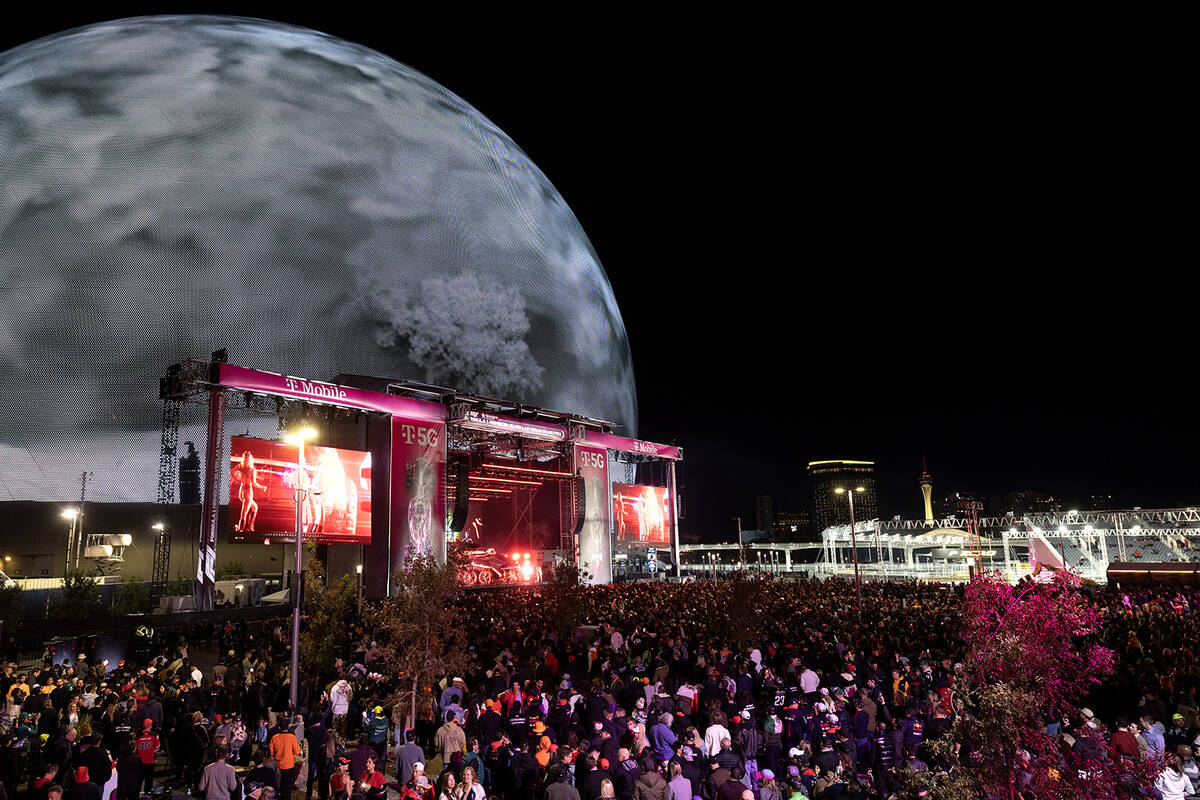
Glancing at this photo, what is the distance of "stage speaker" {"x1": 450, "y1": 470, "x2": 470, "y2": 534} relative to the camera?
4809 centimetres

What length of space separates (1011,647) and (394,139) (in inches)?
2011

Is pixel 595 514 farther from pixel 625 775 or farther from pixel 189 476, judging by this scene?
pixel 625 775

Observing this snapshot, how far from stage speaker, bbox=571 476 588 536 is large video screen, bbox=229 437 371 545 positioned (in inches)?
622

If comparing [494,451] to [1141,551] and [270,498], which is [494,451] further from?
[1141,551]

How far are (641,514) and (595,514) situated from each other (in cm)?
704

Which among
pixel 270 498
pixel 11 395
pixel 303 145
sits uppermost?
pixel 303 145

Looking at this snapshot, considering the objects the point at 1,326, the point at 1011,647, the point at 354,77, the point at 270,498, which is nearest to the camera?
the point at 1011,647

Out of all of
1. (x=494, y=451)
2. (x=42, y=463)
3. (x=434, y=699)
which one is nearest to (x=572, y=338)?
(x=494, y=451)

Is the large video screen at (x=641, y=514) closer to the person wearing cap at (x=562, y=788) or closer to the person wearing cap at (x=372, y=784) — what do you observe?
the person wearing cap at (x=372, y=784)

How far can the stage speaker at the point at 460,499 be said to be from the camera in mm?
48094

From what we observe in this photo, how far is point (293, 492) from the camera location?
124 feet

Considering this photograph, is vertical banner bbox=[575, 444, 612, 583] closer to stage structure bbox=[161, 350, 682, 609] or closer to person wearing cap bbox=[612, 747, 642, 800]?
stage structure bbox=[161, 350, 682, 609]

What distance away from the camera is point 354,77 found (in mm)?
51688

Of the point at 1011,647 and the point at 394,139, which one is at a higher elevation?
the point at 394,139
